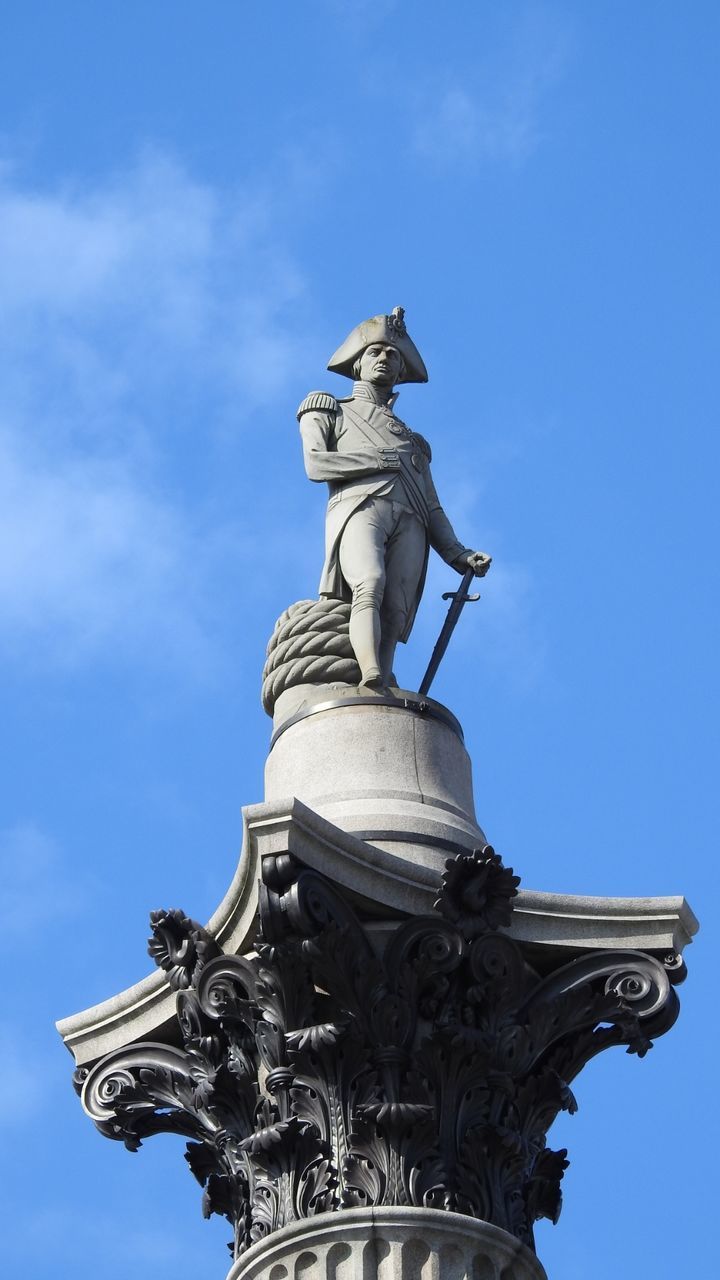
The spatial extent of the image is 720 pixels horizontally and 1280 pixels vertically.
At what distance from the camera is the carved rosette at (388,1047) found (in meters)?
17.2

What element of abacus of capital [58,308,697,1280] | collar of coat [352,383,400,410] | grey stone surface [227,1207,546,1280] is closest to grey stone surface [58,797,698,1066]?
abacus of capital [58,308,697,1280]

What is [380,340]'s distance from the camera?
2356 cm

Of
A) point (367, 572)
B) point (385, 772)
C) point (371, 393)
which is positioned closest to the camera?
point (385, 772)

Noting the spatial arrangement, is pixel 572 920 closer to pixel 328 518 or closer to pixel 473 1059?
pixel 473 1059

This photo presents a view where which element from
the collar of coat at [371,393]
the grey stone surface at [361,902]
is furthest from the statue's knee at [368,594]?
the grey stone surface at [361,902]

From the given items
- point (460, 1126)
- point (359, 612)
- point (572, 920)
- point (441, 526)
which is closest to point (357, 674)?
point (359, 612)

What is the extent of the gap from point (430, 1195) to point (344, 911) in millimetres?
2235

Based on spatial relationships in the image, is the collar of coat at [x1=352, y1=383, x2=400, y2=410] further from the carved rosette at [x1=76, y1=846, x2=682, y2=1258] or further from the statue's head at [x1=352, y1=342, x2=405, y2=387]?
the carved rosette at [x1=76, y1=846, x2=682, y2=1258]

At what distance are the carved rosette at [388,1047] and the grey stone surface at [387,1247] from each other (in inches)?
4.9

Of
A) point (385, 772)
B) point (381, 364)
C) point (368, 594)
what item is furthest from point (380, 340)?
point (385, 772)

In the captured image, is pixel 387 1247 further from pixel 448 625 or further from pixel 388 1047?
pixel 448 625

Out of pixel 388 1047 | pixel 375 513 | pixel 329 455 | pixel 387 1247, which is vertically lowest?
pixel 387 1247

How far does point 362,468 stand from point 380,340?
6.53ft

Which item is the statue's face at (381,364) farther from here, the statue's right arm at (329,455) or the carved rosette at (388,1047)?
the carved rosette at (388,1047)
